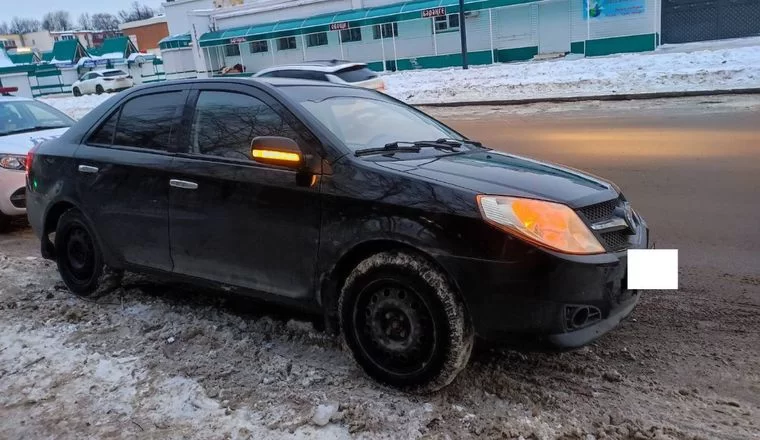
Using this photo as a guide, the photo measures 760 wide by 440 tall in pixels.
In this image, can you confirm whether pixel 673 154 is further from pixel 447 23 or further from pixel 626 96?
pixel 447 23

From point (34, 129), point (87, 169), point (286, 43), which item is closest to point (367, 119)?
point (87, 169)

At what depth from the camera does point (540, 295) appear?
9.62 feet

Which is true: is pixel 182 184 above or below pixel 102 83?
below

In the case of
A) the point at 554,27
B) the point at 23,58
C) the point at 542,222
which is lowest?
the point at 542,222

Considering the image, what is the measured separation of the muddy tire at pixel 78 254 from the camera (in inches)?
189

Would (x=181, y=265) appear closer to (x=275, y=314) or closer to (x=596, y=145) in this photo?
(x=275, y=314)

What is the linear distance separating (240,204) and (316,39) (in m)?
37.3

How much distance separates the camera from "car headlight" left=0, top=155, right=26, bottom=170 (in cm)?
A: 735

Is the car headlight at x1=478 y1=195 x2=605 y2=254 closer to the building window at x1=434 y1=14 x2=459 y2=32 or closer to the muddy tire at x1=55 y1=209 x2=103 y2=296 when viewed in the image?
the muddy tire at x1=55 y1=209 x2=103 y2=296

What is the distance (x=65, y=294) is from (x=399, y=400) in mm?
3232

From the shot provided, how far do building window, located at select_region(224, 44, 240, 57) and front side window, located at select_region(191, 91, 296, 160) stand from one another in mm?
40814

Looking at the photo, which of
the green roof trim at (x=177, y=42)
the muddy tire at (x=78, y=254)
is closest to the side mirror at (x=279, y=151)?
the muddy tire at (x=78, y=254)

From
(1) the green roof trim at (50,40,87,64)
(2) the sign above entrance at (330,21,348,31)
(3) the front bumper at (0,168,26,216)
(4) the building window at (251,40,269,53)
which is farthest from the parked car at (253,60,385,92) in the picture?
(1) the green roof trim at (50,40,87,64)

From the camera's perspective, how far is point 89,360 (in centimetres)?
384
